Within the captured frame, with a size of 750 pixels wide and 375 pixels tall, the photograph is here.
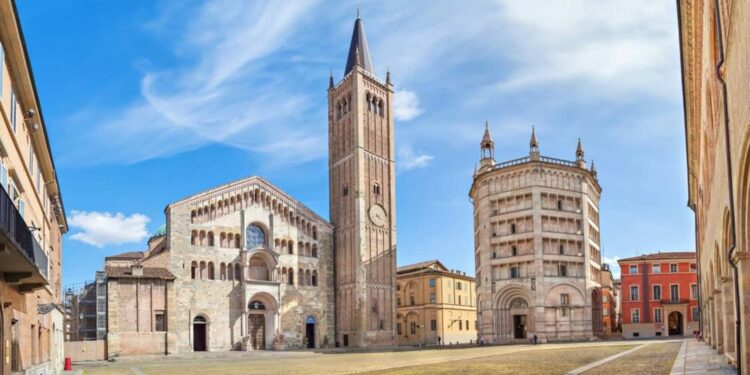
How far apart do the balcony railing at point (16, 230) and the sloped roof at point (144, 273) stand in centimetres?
3947

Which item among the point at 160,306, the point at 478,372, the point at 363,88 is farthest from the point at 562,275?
the point at 478,372

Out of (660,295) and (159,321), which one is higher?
(159,321)

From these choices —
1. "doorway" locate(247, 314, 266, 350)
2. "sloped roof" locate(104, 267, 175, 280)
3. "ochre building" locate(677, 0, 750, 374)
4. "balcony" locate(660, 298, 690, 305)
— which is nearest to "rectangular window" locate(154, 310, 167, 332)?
"sloped roof" locate(104, 267, 175, 280)

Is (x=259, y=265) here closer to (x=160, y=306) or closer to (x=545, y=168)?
(x=160, y=306)

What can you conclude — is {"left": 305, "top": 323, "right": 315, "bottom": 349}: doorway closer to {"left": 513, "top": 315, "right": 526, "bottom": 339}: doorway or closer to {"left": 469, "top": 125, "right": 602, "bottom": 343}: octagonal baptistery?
{"left": 469, "top": 125, "right": 602, "bottom": 343}: octagonal baptistery

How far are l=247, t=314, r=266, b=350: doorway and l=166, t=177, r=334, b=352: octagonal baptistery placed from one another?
0.10 meters

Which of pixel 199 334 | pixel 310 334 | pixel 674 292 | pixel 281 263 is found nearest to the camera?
pixel 199 334

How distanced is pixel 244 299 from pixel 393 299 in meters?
17.0

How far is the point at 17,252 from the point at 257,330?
5192 centimetres

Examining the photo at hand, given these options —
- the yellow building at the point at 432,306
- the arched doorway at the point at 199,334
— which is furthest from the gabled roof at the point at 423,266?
the arched doorway at the point at 199,334

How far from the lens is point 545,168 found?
71.9 m

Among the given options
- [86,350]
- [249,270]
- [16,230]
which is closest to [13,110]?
[16,230]

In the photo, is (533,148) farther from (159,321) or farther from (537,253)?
(159,321)

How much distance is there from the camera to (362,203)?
70.1m
